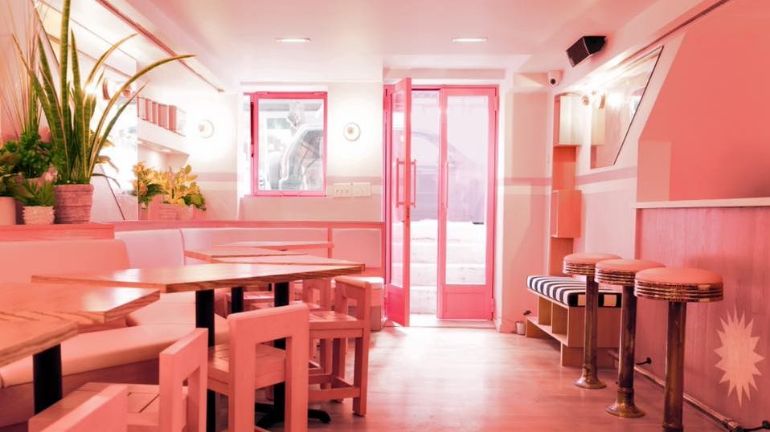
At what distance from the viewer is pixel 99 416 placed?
0.82m

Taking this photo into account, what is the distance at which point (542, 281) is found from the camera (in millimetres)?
4172

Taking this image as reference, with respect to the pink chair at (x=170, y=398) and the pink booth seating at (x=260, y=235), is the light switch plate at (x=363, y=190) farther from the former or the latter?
the pink chair at (x=170, y=398)

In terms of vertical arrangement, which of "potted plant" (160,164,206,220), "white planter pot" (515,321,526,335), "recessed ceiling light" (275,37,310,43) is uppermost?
"recessed ceiling light" (275,37,310,43)

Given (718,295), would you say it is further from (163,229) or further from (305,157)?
(305,157)

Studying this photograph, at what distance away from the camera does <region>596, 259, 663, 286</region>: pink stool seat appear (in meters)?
2.75

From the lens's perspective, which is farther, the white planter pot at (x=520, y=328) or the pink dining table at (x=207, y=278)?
the white planter pot at (x=520, y=328)

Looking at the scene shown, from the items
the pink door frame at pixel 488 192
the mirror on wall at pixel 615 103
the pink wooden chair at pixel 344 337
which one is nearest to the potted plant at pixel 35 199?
the pink wooden chair at pixel 344 337

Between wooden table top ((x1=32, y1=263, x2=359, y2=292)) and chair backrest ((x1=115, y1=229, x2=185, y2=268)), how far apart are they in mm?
1250

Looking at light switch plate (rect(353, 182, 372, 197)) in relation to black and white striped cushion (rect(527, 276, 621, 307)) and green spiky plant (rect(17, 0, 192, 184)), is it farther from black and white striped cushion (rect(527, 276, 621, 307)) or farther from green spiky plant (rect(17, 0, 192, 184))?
green spiky plant (rect(17, 0, 192, 184))

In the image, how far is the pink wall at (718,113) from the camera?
3312mm

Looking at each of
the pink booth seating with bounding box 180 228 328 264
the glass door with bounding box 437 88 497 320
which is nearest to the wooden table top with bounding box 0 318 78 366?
the pink booth seating with bounding box 180 228 328 264

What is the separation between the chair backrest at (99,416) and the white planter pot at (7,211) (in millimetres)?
2035

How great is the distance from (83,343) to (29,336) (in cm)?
127

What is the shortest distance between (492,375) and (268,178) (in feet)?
10.8
